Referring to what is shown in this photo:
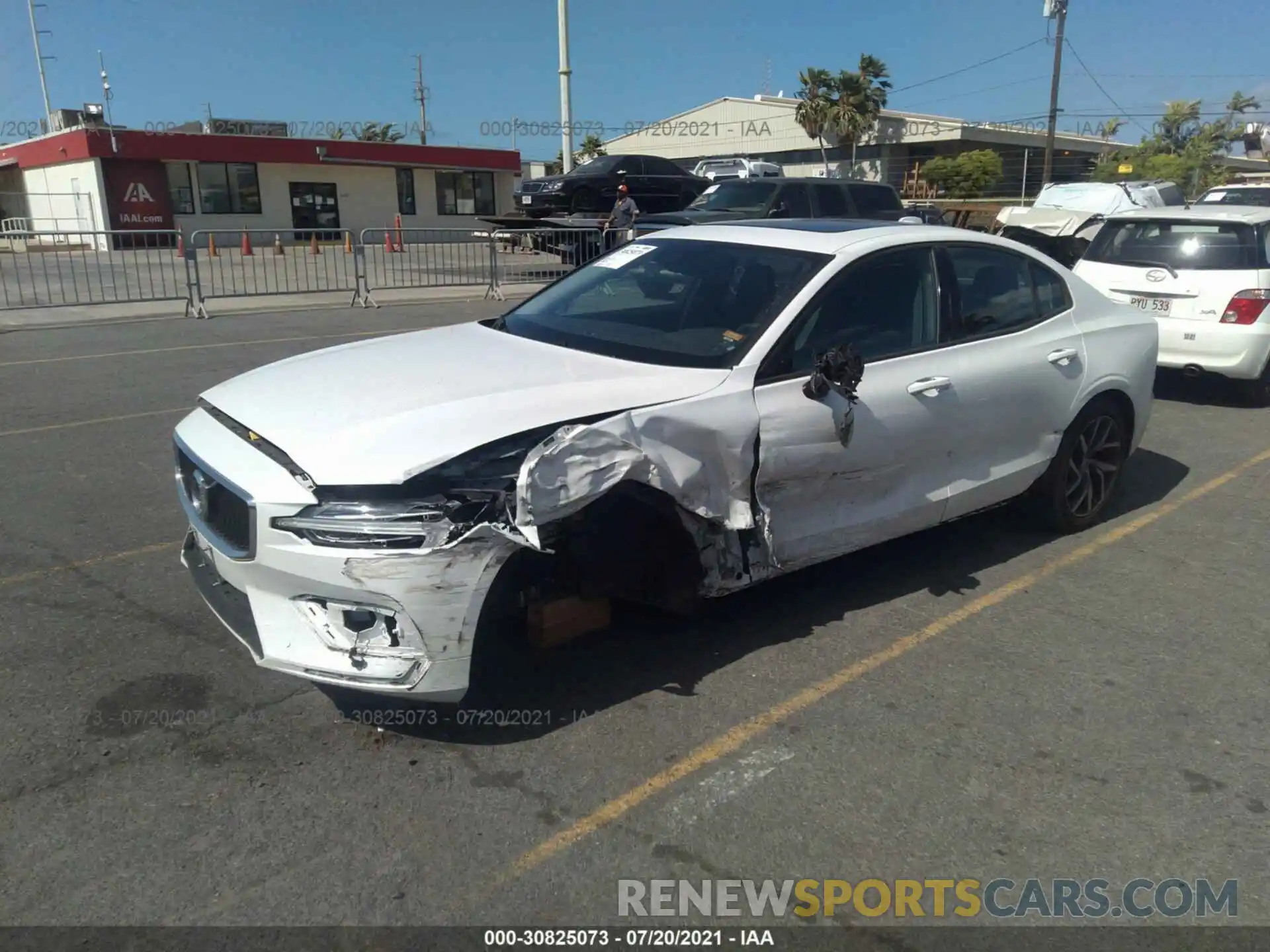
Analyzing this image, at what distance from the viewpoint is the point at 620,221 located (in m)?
17.7

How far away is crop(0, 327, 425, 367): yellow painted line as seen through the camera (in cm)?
1060

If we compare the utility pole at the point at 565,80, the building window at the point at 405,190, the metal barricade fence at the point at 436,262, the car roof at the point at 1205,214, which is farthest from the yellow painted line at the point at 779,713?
the building window at the point at 405,190

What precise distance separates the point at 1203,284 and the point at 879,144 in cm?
5129

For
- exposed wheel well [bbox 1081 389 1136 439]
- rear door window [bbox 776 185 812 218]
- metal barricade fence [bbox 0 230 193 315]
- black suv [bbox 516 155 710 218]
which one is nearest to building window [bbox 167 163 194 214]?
metal barricade fence [bbox 0 230 193 315]

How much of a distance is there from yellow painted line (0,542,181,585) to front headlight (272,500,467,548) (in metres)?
2.31

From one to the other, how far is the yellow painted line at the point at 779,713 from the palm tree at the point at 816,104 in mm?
52980

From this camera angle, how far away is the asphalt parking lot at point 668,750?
110 inches

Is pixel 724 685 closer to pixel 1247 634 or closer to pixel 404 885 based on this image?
pixel 404 885

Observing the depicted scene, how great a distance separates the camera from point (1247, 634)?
4.37 m

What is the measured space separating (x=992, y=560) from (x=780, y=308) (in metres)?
1.99

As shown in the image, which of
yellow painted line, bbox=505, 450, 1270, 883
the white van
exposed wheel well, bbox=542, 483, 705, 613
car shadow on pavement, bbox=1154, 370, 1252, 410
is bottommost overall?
yellow painted line, bbox=505, 450, 1270, 883

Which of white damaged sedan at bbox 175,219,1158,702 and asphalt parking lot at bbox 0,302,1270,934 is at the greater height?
white damaged sedan at bbox 175,219,1158,702

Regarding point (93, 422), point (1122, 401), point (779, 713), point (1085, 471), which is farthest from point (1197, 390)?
point (93, 422)

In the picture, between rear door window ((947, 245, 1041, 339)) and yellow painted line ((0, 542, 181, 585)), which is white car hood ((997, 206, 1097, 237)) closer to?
rear door window ((947, 245, 1041, 339))
